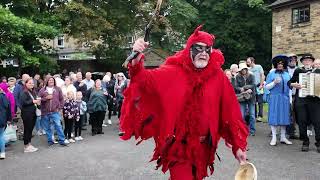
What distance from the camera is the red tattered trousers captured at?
4.48 meters

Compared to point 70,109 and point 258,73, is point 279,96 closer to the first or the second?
point 258,73

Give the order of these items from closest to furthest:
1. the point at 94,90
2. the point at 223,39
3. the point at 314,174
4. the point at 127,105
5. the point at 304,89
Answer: the point at 127,105 → the point at 314,174 → the point at 304,89 → the point at 94,90 → the point at 223,39

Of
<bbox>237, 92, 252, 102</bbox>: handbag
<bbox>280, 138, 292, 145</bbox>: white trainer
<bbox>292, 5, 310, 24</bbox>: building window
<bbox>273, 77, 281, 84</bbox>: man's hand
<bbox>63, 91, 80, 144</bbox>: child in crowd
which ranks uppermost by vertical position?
<bbox>292, 5, 310, 24</bbox>: building window

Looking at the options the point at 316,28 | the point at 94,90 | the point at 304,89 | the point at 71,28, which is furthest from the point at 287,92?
the point at 71,28

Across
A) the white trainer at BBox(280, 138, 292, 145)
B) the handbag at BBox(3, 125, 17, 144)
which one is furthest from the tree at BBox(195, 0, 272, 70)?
the handbag at BBox(3, 125, 17, 144)

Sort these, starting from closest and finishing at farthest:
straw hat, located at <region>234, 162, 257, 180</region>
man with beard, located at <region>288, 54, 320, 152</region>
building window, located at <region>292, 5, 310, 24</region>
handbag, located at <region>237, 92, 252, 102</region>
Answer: straw hat, located at <region>234, 162, 257, 180</region> → man with beard, located at <region>288, 54, 320, 152</region> → handbag, located at <region>237, 92, 252, 102</region> → building window, located at <region>292, 5, 310, 24</region>

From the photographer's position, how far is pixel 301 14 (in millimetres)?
25141

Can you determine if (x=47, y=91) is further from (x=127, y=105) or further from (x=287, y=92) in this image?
(x=127, y=105)

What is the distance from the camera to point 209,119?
179 inches

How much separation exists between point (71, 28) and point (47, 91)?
1424cm

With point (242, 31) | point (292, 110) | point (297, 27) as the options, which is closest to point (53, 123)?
point (292, 110)

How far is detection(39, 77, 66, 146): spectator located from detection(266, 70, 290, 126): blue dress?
5.02m

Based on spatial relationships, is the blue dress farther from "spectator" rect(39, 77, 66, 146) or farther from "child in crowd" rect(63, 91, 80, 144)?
"spectator" rect(39, 77, 66, 146)

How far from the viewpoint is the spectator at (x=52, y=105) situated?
10904 millimetres
